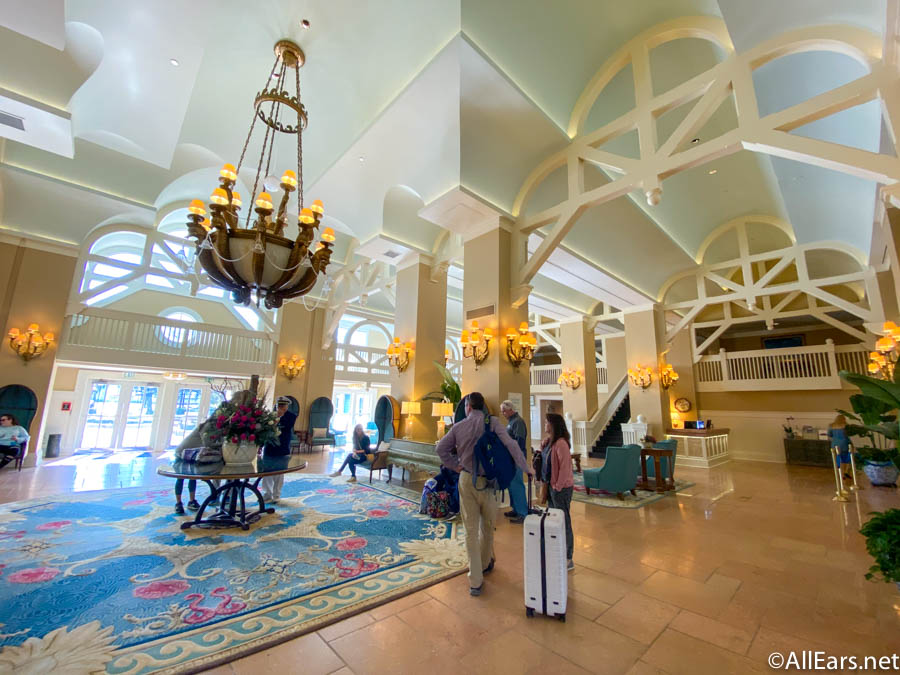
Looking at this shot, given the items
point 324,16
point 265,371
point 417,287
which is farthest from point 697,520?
point 265,371

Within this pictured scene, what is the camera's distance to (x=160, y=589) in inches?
100

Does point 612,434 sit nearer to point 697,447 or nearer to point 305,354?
point 697,447

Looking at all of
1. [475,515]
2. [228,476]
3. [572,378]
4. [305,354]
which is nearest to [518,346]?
[475,515]

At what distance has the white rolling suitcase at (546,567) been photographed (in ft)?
7.32

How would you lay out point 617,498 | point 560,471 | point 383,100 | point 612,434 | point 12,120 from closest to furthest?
point 560,471 < point 12,120 < point 383,100 < point 617,498 < point 612,434

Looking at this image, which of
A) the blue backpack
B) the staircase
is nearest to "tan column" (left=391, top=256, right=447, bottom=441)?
the blue backpack

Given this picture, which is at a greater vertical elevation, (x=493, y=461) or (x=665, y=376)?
(x=665, y=376)

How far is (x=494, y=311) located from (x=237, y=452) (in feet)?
12.5

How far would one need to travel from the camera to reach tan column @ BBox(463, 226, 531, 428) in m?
5.53

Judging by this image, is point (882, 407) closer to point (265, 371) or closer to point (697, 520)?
point (697, 520)

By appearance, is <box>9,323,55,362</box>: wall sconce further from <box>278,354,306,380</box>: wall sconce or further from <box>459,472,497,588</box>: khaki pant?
<box>459,472,497,588</box>: khaki pant

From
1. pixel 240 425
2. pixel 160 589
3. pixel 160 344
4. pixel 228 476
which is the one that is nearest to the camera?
pixel 160 589

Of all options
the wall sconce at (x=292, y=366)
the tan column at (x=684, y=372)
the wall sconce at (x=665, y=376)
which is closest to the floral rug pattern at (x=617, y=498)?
the wall sconce at (x=665, y=376)

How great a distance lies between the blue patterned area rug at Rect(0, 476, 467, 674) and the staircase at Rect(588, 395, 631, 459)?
799 centimetres
